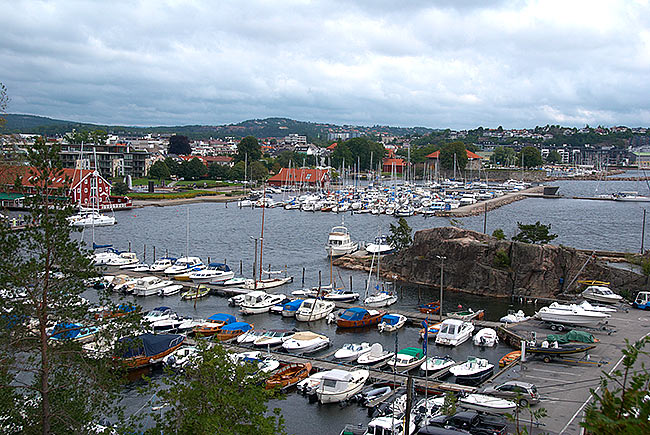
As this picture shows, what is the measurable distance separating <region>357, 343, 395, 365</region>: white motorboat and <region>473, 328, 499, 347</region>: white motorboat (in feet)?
13.0

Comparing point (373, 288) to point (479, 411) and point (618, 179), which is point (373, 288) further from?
point (618, 179)

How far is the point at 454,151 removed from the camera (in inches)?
4751

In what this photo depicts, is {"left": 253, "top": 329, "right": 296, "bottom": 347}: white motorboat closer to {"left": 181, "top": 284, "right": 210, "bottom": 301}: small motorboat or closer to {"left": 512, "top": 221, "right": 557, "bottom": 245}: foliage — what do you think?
{"left": 181, "top": 284, "right": 210, "bottom": 301}: small motorboat

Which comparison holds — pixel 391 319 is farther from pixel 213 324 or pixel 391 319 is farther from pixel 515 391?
pixel 515 391

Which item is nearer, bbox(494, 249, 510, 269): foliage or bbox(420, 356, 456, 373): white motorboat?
bbox(420, 356, 456, 373): white motorboat

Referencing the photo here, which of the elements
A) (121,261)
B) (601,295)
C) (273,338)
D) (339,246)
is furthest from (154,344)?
(339,246)

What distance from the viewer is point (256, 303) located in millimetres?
27109

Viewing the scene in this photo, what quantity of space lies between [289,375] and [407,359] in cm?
419

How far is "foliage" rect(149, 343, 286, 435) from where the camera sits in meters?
8.89

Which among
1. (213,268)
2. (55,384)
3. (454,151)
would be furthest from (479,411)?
(454,151)

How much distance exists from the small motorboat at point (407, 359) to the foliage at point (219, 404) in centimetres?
1041

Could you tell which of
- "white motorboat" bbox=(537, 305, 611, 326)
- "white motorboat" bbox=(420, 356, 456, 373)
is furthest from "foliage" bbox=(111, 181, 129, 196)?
"white motorboat" bbox=(420, 356, 456, 373)

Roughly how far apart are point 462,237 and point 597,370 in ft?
53.4

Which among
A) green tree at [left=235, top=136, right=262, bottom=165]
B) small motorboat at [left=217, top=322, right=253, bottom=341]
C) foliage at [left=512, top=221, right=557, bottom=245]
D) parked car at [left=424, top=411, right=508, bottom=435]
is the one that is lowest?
small motorboat at [left=217, top=322, right=253, bottom=341]
